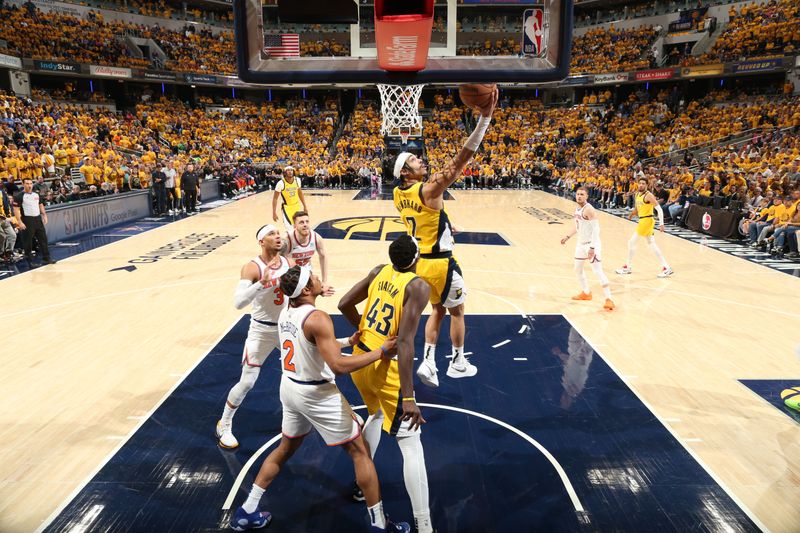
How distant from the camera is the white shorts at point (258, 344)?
4762 mm

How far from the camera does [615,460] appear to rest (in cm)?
456

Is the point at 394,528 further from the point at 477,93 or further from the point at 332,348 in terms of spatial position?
the point at 477,93

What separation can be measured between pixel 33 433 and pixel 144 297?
447 centimetres

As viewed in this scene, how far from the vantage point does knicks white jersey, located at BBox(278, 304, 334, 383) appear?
3.52 metres

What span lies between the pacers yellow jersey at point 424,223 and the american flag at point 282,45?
1.77 metres

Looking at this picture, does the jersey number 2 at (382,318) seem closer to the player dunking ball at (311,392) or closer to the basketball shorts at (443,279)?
the player dunking ball at (311,392)

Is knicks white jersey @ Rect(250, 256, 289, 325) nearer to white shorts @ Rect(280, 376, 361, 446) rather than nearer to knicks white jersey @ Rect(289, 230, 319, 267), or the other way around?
white shorts @ Rect(280, 376, 361, 446)

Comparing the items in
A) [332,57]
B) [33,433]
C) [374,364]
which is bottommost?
[33,433]

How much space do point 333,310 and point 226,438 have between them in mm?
3957

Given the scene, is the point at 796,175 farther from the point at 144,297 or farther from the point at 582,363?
the point at 144,297

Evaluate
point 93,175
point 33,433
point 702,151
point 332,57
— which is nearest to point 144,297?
point 33,433

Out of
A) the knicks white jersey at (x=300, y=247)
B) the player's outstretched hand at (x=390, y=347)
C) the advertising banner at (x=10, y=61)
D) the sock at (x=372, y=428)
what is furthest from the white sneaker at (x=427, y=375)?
the advertising banner at (x=10, y=61)

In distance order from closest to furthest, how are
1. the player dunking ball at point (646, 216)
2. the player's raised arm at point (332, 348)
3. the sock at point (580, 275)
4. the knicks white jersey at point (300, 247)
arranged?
1. the player's raised arm at point (332, 348)
2. the knicks white jersey at point (300, 247)
3. the sock at point (580, 275)
4. the player dunking ball at point (646, 216)

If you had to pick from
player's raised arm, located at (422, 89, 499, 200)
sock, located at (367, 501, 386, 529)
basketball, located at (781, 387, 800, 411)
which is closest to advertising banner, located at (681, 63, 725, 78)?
basketball, located at (781, 387, 800, 411)
